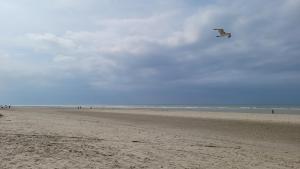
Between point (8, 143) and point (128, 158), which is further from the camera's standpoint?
point (8, 143)

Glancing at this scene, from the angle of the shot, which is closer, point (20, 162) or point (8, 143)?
point (20, 162)

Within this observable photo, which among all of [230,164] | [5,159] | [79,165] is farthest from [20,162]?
[230,164]

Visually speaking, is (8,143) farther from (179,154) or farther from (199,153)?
(199,153)

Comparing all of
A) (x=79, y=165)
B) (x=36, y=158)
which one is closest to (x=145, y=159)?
(x=79, y=165)

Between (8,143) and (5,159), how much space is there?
290cm

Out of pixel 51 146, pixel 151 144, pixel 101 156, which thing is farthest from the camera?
pixel 151 144

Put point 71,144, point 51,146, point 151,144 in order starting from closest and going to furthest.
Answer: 1. point 51,146
2. point 71,144
3. point 151,144

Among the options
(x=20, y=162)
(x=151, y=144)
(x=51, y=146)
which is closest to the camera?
(x=20, y=162)

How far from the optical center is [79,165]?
9586 millimetres

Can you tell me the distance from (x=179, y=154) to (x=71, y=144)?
3960 mm

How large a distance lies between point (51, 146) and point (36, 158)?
224 cm

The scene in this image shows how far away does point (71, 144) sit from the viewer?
13.0 metres

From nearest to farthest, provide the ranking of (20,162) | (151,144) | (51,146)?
(20,162) < (51,146) < (151,144)

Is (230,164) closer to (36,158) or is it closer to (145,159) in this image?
(145,159)
